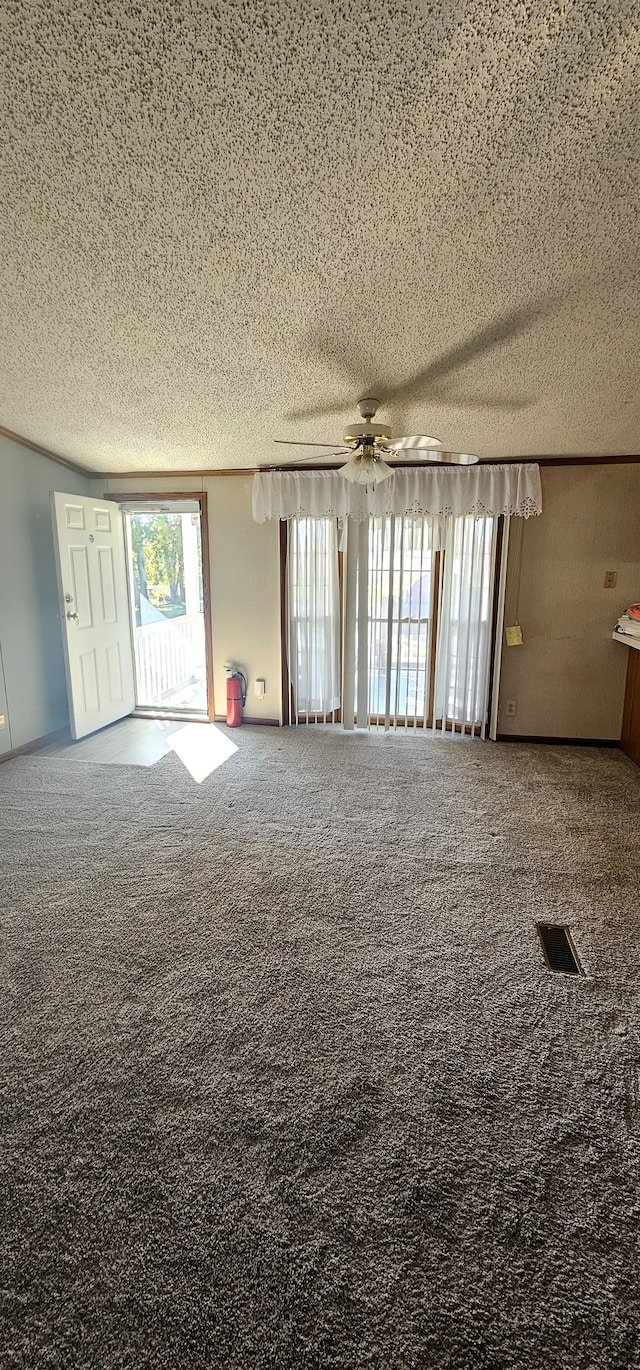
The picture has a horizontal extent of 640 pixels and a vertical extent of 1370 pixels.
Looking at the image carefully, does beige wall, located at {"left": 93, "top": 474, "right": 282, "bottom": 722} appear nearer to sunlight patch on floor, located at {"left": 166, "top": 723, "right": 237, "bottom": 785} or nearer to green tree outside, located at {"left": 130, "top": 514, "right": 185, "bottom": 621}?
sunlight patch on floor, located at {"left": 166, "top": 723, "right": 237, "bottom": 785}

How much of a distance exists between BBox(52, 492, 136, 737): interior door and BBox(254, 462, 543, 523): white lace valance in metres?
1.36

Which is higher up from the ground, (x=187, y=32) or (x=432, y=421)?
(x=187, y=32)

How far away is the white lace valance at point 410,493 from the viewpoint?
4.23 m

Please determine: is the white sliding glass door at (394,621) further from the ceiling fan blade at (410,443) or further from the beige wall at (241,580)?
the ceiling fan blade at (410,443)

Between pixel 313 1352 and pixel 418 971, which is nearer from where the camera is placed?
pixel 313 1352

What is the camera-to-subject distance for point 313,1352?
106 cm

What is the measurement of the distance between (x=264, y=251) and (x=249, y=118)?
0.53 m

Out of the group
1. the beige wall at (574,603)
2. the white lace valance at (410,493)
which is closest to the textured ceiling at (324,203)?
the white lace valance at (410,493)

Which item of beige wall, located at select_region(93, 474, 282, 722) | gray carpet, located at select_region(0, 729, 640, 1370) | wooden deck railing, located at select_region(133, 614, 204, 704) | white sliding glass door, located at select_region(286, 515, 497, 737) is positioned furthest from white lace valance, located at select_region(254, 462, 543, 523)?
gray carpet, located at select_region(0, 729, 640, 1370)

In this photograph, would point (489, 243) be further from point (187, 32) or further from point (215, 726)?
point (215, 726)

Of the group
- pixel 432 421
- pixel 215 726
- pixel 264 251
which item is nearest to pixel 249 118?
pixel 264 251

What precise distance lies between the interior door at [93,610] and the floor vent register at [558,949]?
3756mm

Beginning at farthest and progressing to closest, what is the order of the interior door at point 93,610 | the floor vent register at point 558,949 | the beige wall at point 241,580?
the beige wall at point 241,580 < the interior door at point 93,610 < the floor vent register at point 558,949

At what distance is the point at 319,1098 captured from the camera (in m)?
1.59
